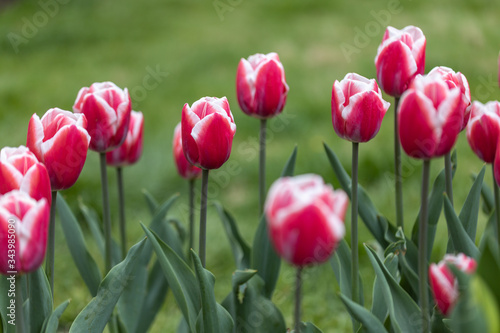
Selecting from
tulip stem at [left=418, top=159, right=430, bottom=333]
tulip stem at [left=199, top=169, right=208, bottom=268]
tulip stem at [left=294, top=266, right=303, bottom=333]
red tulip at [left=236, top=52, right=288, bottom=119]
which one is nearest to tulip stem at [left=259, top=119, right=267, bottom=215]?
red tulip at [left=236, top=52, right=288, bottom=119]

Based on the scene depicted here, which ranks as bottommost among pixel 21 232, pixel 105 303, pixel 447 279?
pixel 105 303

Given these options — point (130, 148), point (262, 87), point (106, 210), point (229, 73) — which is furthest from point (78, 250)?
point (229, 73)

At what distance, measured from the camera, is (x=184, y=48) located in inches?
219

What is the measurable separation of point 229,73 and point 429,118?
3956 mm

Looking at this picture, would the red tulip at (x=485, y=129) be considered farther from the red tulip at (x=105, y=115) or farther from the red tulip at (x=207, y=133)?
the red tulip at (x=105, y=115)

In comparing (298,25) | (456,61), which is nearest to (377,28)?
(298,25)

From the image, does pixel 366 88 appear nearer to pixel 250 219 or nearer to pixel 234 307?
pixel 234 307

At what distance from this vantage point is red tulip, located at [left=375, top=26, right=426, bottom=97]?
1.48 metres

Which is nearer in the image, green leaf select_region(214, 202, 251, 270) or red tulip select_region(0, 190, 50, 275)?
red tulip select_region(0, 190, 50, 275)

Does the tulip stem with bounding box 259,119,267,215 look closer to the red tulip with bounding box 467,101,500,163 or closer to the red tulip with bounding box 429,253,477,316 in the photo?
the red tulip with bounding box 467,101,500,163

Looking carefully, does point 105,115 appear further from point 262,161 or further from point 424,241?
point 424,241

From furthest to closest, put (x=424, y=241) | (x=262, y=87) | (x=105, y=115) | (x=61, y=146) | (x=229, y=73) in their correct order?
1. (x=229, y=73)
2. (x=262, y=87)
3. (x=105, y=115)
4. (x=61, y=146)
5. (x=424, y=241)

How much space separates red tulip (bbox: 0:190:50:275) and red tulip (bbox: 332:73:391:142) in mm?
657

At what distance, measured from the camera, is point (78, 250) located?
67.5 inches
